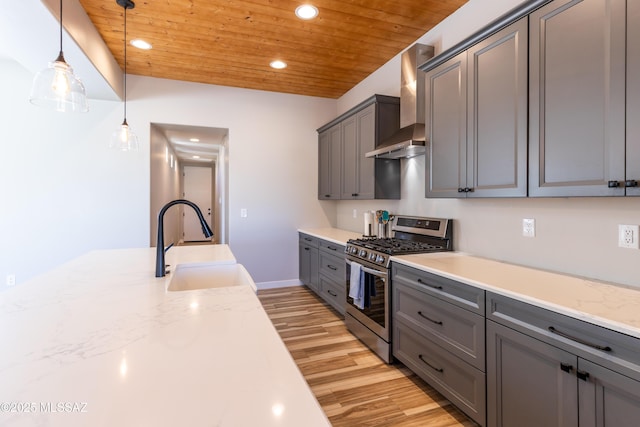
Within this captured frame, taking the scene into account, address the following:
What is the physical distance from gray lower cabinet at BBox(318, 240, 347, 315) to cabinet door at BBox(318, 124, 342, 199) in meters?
0.79

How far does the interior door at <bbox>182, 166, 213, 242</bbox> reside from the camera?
33.4ft

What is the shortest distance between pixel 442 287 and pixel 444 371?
1.72 feet

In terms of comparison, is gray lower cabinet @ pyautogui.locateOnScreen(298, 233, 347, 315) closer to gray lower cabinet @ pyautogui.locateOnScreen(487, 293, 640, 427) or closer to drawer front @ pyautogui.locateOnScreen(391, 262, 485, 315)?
drawer front @ pyautogui.locateOnScreen(391, 262, 485, 315)

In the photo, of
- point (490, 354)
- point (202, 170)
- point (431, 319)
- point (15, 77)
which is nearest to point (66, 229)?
point (15, 77)

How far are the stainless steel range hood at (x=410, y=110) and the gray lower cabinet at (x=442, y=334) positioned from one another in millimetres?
1069

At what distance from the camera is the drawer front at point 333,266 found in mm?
3379

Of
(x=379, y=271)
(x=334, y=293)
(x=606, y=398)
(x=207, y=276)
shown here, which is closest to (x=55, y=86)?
(x=207, y=276)

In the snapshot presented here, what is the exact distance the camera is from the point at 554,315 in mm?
1332

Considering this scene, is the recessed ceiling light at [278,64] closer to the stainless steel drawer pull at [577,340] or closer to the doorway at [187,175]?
the doorway at [187,175]

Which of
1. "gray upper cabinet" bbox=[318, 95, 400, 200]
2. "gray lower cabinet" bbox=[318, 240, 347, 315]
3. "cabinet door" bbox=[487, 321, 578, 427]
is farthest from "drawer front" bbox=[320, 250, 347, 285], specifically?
"cabinet door" bbox=[487, 321, 578, 427]

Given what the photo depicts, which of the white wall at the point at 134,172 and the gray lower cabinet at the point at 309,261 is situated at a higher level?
the white wall at the point at 134,172

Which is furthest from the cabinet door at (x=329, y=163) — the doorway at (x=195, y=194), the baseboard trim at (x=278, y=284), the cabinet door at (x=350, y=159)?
the doorway at (x=195, y=194)

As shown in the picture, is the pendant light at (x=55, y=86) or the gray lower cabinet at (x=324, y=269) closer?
the pendant light at (x=55, y=86)

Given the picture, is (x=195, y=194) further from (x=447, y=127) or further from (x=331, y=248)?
(x=447, y=127)
